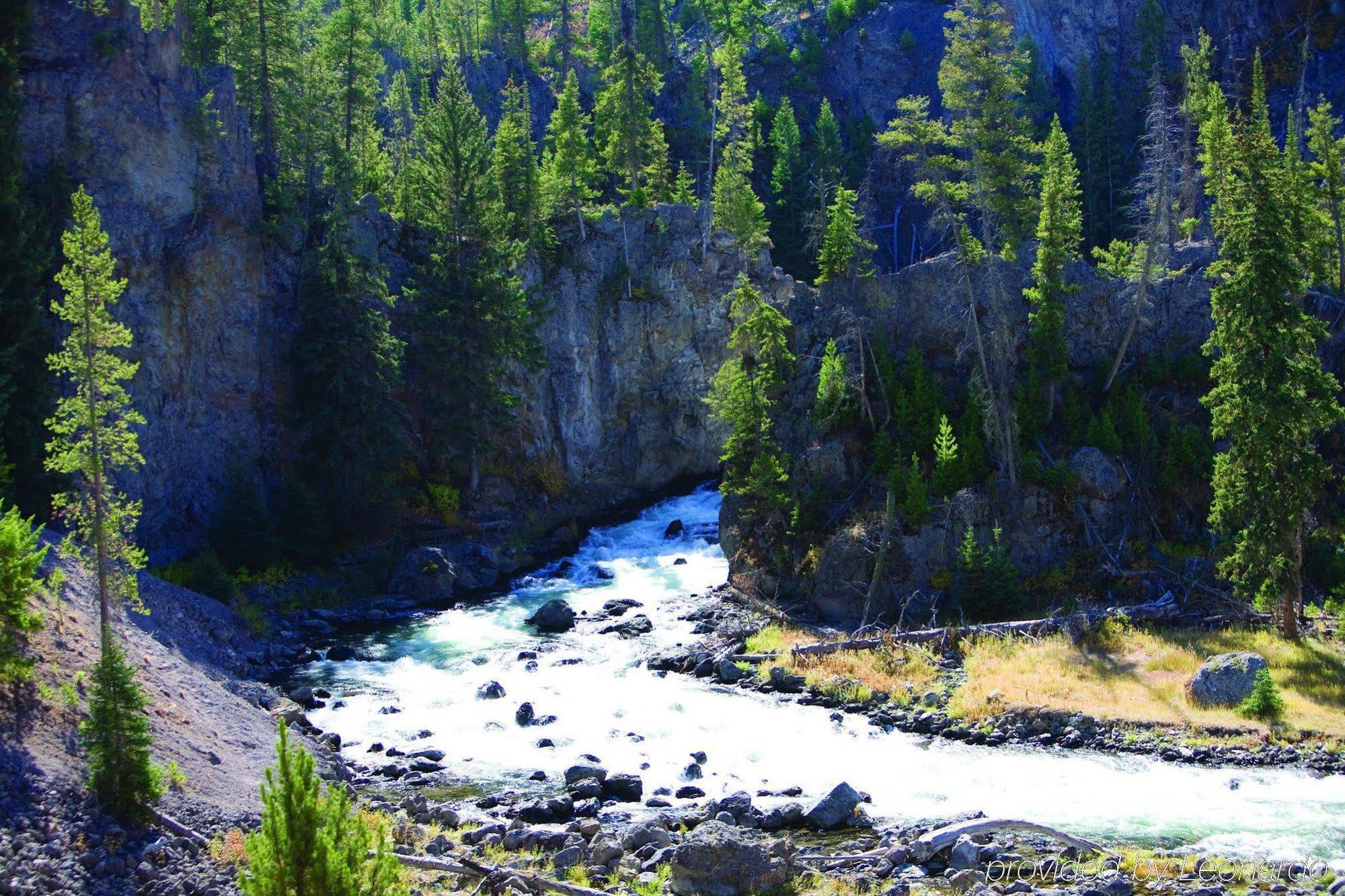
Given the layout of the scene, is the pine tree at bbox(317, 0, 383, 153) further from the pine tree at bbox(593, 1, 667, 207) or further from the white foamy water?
the white foamy water

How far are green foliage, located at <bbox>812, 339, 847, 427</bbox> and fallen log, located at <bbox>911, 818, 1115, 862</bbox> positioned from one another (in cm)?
1967

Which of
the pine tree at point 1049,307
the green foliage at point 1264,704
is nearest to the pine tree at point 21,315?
the pine tree at point 1049,307

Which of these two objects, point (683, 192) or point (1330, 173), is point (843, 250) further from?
point (683, 192)

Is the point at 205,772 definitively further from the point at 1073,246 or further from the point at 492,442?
the point at 1073,246

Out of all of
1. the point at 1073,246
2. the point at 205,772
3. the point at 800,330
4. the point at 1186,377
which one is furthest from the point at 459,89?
the point at 205,772

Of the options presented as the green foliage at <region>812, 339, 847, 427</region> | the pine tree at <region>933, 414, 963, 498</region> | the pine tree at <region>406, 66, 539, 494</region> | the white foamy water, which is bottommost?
the white foamy water

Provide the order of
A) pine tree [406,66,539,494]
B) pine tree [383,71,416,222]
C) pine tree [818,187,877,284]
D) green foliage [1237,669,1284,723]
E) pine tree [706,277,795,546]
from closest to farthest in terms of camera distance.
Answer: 1. green foliage [1237,669,1284,723]
2. pine tree [706,277,795,546]
3. pine tree [818,187,877,284]
4. pine tree [406,66,539,494]
5. pine tree [383,71,416,222]

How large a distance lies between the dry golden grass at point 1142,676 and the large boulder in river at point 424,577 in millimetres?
20254

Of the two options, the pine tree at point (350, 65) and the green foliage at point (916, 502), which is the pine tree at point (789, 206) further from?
the green foliage at point (916, 502)

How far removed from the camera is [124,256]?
1454 inches

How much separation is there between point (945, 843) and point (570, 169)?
142ft

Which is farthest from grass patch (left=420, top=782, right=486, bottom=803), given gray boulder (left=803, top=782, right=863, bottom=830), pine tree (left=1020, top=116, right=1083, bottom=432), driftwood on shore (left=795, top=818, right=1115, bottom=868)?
pine tree (left=1020, top=116, right=1083, bottom=432)

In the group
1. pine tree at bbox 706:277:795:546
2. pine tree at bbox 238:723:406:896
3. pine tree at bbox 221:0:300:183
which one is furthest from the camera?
pine tree at bbox 221:0:300:183

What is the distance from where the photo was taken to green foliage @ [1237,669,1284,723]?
22.4 metres
